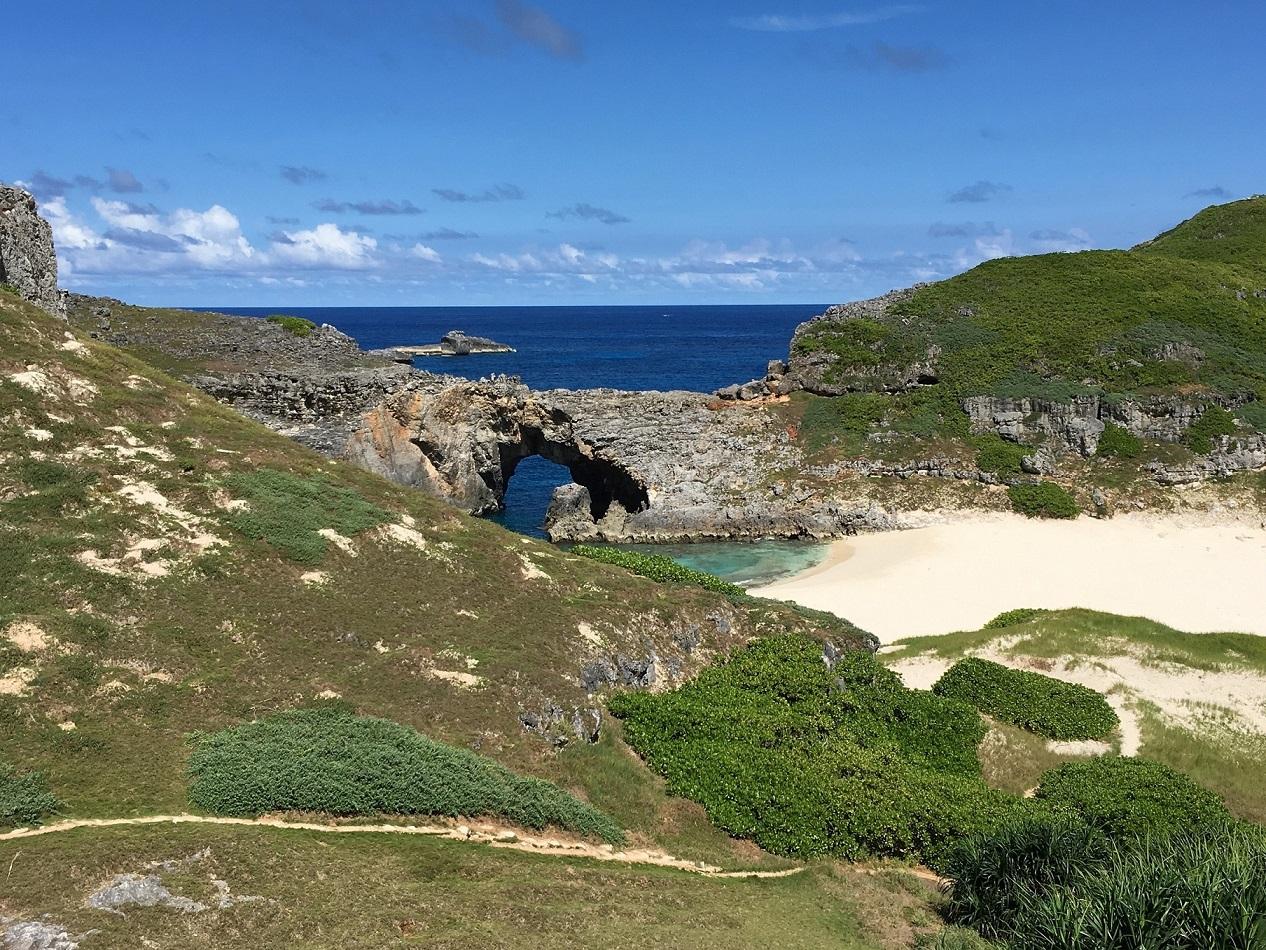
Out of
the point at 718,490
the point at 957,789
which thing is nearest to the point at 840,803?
the point at 957,789

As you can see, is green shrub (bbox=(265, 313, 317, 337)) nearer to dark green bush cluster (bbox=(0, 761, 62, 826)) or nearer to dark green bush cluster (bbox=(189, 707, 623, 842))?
dark green bush cluster (bbox=(189, 707, 623, 842))

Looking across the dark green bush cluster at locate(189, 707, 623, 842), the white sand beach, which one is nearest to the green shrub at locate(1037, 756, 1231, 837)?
the dark green bush cluster at locate(189, 707, 623, 842)

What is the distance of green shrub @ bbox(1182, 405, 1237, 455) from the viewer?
62.5 metres

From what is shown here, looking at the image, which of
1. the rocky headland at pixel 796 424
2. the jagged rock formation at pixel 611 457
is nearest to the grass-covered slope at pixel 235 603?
the rocky headland at pixel 796 424

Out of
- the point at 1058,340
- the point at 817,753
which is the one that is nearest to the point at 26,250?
the point at 817,753

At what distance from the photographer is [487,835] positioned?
18.7 m

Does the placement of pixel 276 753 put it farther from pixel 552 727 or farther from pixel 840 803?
pixel 840 803

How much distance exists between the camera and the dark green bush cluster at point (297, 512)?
1040 inches

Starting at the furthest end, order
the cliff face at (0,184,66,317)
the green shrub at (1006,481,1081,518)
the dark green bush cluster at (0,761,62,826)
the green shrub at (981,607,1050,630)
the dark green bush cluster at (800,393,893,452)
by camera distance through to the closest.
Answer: the dark green bush cluster at (800,393,893,452)
the green shrub at (1006,481,1081,518)
the green shrub at (981,607,1050,630)
the cliff face at (0,184,66,317)
the dark green bush cluster at (0,761,62,826)

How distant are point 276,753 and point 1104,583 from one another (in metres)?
41.8

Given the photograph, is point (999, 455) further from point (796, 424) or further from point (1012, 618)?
point (1012, 618)

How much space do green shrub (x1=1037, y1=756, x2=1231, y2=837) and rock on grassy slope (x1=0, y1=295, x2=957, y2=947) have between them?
5927 millimetres

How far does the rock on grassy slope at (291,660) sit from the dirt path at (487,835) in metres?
0.40

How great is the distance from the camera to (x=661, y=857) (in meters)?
19.7
